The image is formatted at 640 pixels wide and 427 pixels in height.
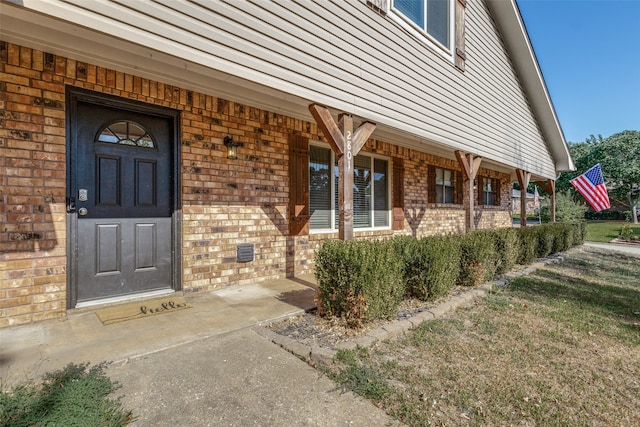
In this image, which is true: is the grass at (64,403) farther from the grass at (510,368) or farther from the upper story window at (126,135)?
the upper story window at (126,135)

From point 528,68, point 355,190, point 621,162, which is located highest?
point 621,162

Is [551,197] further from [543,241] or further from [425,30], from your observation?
[425,30]

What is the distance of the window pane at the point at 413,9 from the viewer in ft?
15.9

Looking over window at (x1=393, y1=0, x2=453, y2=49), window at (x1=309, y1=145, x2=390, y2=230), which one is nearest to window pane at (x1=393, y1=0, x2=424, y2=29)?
window at (x1=393, y1=0, x2=453, y2=49)

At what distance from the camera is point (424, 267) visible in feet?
12.6

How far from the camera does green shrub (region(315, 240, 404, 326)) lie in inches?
115

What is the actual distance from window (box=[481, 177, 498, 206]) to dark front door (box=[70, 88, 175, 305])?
9.88 m

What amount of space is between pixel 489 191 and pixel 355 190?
715 centimetres

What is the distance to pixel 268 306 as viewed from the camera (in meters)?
3.54

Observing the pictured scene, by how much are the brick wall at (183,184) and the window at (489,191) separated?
235 inches

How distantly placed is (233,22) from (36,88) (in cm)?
193

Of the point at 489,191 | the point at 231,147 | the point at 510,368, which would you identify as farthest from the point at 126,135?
the point at 489,191

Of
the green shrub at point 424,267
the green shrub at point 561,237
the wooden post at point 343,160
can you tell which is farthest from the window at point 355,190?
the green shrub at point 561,237

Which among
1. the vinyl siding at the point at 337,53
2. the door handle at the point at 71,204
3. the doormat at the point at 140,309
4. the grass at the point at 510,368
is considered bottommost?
the grass at the point at 510,368
